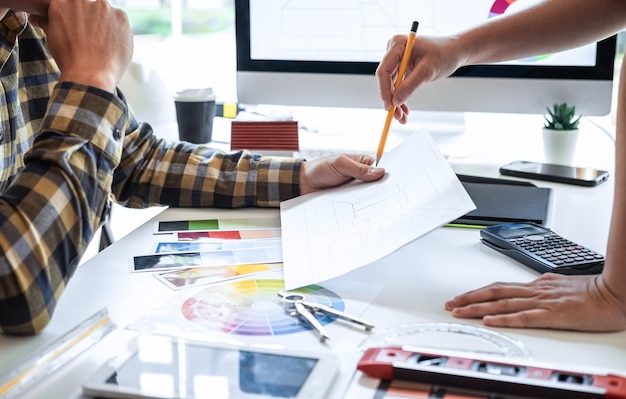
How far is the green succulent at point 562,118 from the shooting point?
4.14 ft

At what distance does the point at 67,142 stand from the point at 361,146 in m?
0.72

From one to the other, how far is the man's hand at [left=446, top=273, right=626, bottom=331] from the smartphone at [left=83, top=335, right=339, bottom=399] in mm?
168

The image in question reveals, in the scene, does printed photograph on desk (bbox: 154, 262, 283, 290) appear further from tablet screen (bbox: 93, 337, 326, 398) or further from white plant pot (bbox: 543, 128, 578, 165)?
white plant pot (bbox: 543, 128, 578, 165)

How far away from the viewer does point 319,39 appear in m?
1.39

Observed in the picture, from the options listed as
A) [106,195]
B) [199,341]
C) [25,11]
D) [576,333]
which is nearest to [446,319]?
[576,333]

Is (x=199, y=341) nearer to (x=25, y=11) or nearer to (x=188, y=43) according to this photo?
(x=25, y=11)

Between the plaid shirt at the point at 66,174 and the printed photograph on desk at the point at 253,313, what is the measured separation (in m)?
0.10

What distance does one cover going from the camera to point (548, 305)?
66 cm

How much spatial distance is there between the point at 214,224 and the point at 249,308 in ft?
0.92

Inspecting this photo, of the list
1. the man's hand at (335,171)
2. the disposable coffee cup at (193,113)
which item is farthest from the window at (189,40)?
the man's hand at (335,171)

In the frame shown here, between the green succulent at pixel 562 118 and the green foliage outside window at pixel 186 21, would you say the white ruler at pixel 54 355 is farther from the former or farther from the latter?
the green foliage outside window at pixel 186 21

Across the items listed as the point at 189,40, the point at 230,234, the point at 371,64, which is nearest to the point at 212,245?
the point at 230,234

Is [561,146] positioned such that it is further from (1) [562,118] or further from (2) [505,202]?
(2) [505,202]

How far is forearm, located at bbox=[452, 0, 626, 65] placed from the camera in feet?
3.23
